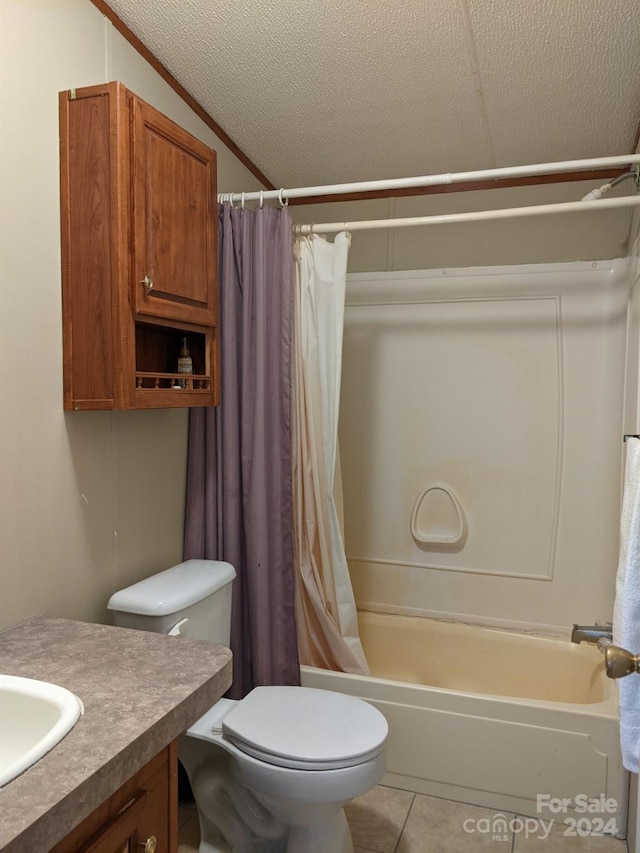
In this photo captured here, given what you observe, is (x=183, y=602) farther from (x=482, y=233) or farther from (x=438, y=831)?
(x=482, y=233)

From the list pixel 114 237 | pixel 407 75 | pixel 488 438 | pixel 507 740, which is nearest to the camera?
pixel 114 237

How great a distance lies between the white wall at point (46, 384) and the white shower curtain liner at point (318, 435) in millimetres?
620

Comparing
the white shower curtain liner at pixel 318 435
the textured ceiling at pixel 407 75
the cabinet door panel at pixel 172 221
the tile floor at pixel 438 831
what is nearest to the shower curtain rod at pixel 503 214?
the white shower curtain liner at pixel 318 435

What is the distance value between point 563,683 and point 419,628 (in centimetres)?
60

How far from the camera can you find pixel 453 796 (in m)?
2.08

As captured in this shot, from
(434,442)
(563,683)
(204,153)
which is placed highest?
(204,153)

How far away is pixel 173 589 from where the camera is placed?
1758mm

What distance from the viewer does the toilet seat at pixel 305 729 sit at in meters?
1.53

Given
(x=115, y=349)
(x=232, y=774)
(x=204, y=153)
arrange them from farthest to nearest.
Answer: (x=204, y=153)
(x=232, y=774)
(x=115, y=349)

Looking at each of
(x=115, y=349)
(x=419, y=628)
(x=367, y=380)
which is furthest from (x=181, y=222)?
(x=419, y=628)

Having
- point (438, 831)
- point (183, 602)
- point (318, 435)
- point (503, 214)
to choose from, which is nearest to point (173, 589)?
point (183, 602)

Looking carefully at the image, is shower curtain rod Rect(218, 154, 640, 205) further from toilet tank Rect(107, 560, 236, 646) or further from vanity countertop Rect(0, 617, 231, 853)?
vanity countertop Rect(0, 617, 231, 853)

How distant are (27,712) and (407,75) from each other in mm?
1917

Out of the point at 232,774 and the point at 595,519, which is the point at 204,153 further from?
the point at 595,519
